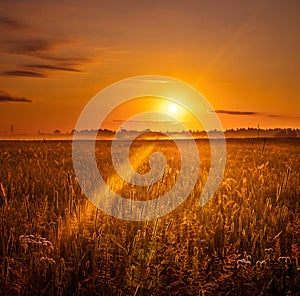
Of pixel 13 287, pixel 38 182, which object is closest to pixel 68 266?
pixel 13 287

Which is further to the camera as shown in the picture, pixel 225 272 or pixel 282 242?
pixel 282 242

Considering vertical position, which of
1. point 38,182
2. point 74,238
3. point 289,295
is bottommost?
point 289,295

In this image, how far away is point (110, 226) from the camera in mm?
5355

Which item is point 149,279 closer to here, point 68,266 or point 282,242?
point 68,266

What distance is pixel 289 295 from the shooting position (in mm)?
3717

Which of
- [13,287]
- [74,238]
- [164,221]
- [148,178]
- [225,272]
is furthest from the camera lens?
[148,178]

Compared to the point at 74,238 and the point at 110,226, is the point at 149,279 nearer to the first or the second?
the point at 74,238

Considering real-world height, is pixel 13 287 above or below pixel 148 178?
below

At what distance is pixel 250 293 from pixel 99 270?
4.29 ft

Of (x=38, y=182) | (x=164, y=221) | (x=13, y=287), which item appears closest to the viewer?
(x=13, y=287)

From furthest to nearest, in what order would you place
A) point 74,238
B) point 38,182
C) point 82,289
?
point 38,182 → point 74,238 → point 82,289

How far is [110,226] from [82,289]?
69.8 inches

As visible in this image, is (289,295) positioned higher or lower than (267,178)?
lower

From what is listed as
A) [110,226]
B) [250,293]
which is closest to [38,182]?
[110,226]
